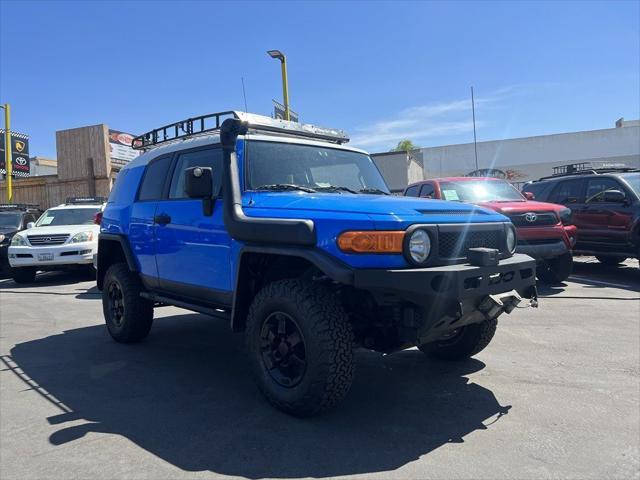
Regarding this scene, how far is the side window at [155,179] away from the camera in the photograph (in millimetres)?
5051

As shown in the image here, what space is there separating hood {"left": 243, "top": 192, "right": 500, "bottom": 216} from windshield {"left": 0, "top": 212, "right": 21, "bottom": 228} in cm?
1105

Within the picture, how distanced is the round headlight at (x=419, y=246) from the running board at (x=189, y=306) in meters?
1.60

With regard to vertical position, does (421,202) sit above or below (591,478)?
above

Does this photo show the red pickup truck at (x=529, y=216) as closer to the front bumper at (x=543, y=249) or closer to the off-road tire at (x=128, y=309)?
the front bumper at (x=543, y=249)

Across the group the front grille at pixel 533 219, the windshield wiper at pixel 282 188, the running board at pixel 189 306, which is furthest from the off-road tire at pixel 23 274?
the front grille at pixel 533 219

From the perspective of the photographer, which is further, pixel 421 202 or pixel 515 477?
pixel 421 202

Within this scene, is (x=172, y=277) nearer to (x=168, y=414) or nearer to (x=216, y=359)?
(x=216, y=359)

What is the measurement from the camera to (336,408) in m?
3.63

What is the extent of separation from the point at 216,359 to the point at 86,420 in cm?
152

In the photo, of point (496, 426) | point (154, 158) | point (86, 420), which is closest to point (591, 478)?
point (496, 426)

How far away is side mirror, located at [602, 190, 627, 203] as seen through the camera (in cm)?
898

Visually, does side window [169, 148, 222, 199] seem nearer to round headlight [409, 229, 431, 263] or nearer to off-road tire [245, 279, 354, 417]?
off-road tire [245, 279, 354, 417]

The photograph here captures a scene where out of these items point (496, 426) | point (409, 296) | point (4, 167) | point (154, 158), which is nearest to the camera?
point (409, 296)

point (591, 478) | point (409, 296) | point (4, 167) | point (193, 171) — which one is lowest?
point (591, 478)
